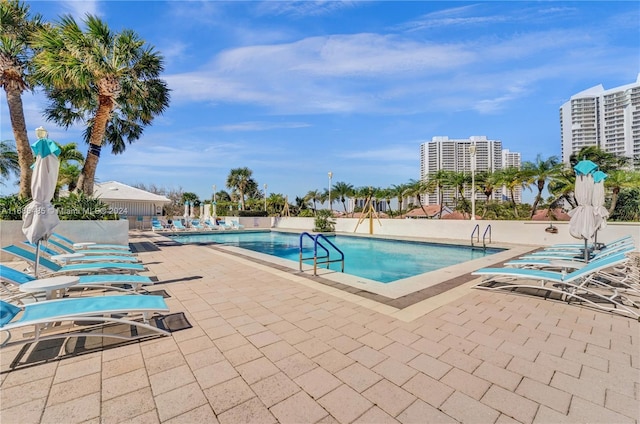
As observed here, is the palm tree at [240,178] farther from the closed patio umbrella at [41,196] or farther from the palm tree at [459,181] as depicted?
the closed patio umbrella at [41,196]

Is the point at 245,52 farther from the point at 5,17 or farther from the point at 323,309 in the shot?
the point at 323,309

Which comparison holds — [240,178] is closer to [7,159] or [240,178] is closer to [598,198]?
[7,159]

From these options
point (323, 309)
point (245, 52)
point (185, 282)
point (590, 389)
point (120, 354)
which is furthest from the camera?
point (245, 52)

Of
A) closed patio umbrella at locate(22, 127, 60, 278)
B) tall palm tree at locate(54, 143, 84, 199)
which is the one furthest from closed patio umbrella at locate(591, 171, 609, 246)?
tall palm tree at locate(54, 143, 84, 199)

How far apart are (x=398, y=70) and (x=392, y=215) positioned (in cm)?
1966

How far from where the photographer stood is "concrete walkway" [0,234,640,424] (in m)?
1.82

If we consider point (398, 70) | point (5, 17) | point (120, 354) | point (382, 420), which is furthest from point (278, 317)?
point (5, 17)

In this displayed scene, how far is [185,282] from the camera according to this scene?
5262 mm

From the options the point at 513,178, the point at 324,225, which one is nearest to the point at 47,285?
the point at 324,225

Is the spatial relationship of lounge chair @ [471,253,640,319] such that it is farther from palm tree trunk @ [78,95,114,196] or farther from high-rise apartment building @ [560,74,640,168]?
high-rise apartment building @ [560,74,640,168]

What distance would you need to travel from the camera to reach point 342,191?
114ft

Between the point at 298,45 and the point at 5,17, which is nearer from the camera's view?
the point at 5,17

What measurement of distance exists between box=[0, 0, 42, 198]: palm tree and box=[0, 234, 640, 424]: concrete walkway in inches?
394

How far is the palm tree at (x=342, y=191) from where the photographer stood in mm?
34500
